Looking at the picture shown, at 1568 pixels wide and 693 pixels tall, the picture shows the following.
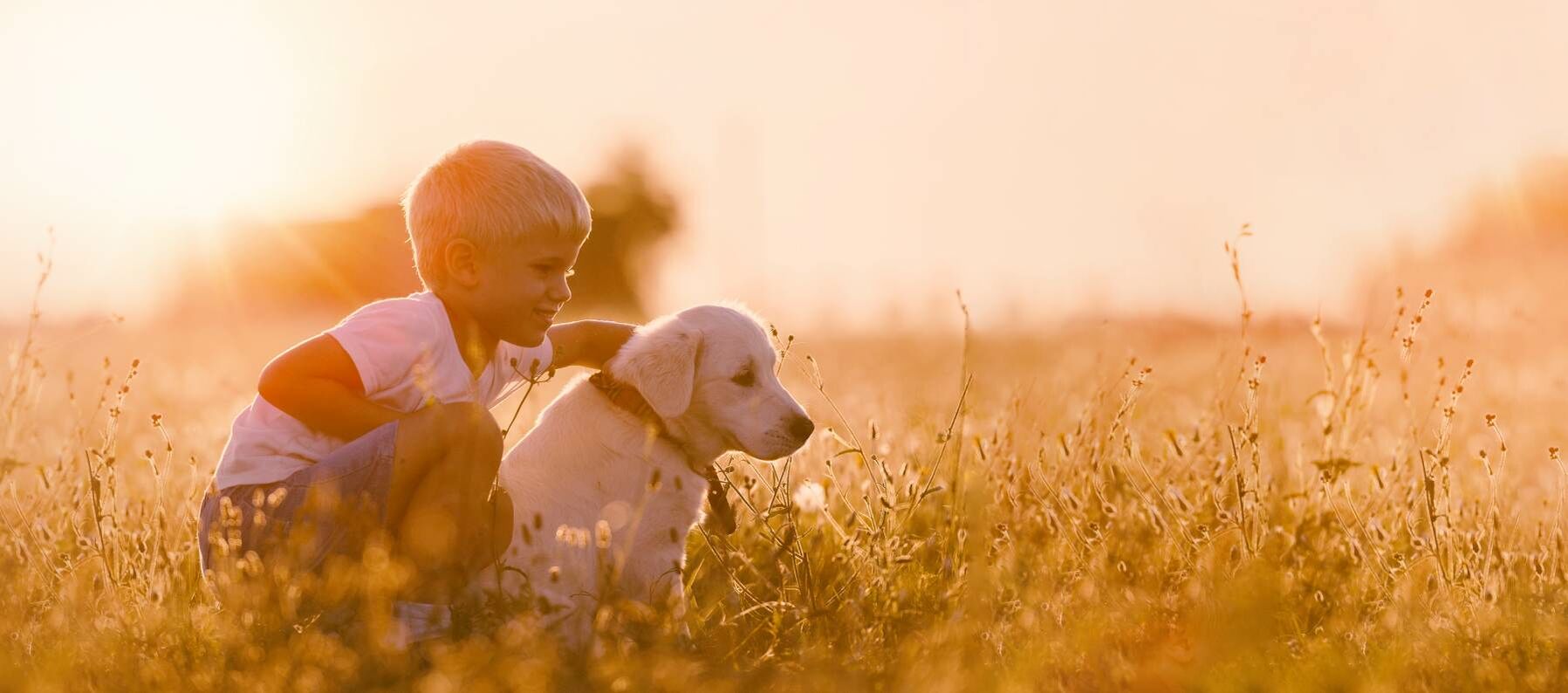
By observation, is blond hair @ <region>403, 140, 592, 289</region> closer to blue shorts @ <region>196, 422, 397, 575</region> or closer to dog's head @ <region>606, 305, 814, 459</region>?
dog's head @ <region>606, 305, 814, 459</region>

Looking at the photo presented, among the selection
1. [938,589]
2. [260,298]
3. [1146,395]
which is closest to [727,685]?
[938,589]

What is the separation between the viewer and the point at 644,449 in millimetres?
4250

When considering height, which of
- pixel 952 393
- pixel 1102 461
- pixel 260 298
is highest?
pixel 1102 461

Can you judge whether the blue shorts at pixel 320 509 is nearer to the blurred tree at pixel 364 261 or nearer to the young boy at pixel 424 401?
the young boy at pixel 424 401

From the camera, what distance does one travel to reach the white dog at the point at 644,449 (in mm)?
3945

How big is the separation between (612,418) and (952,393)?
3.66 m

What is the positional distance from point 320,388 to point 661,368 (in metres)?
1.03

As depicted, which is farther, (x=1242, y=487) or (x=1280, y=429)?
(x=1280, y=429)

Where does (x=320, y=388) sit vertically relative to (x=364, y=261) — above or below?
above

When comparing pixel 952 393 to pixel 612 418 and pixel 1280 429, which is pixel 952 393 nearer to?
pixel 1280 429

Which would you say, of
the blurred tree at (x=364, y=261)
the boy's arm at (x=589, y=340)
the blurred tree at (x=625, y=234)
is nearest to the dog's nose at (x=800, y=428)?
the boy's arm at (x=589, y=340)

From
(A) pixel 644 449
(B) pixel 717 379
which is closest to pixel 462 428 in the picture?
(A) pixel 644 449

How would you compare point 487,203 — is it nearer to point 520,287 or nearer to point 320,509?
point 520,287

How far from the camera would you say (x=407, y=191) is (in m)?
4.33
